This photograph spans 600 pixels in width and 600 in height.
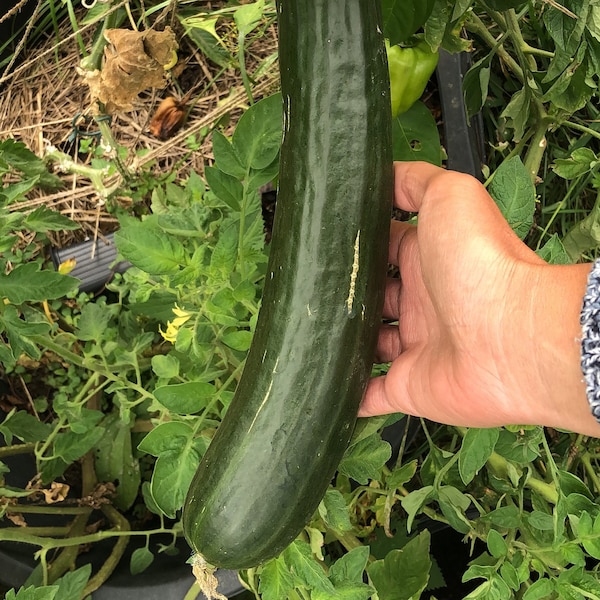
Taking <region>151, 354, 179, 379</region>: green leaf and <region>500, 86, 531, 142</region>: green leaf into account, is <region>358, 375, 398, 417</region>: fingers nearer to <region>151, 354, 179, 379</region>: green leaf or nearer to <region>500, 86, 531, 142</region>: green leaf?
<region>151, 354, 179, 379</region>: green leaf

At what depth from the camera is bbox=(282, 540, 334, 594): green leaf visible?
96 cm

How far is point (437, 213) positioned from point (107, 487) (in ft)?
3.47

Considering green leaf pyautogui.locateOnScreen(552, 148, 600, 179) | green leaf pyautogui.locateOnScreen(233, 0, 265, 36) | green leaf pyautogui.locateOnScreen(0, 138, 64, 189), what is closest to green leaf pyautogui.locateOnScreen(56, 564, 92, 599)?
green leaf pyautogui.locateOnScreen(0, 138, 64, 189)

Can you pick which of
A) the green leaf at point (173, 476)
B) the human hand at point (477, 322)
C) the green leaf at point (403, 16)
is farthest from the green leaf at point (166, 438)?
the green leaf at point (403, 16)

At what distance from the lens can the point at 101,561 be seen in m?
1.46

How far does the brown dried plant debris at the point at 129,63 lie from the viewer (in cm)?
152

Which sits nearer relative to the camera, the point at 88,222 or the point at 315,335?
the point at 315,335

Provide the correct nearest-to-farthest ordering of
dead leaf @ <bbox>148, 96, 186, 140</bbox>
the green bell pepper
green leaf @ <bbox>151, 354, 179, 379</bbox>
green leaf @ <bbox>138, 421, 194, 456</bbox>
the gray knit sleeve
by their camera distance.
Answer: the gray knit sleeve
green leaf @ <bbox>138, 421, 194, 456</bbox>
green leaf @ <bbox>151, 354, 179, 379</bbox>
the green bell pepper
dead leaf @ <bbox>148, 96, 186, 140</bbox>

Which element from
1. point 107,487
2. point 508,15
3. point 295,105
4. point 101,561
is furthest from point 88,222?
point 508,15

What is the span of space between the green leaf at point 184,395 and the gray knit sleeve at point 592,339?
0.57 m

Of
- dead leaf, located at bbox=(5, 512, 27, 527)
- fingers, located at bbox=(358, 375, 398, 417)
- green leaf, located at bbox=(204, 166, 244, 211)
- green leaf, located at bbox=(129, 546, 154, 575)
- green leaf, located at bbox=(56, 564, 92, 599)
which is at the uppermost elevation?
green leaf, located at bbox=(204, 166, 244, 211)

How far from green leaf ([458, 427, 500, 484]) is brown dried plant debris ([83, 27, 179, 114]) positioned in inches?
46.3

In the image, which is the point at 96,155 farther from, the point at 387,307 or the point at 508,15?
the point at 508,15

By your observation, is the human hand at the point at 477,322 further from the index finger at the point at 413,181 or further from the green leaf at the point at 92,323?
the green leaf at the point at 92,323
